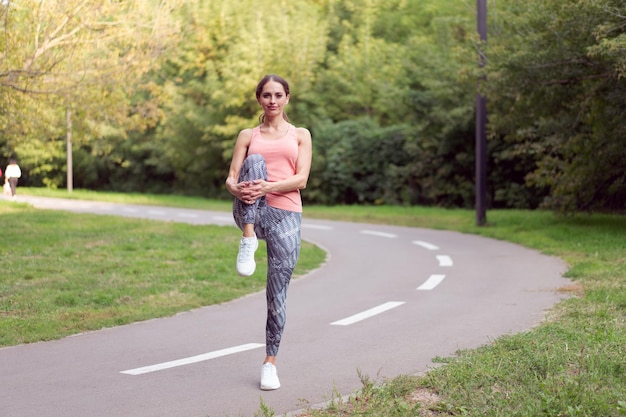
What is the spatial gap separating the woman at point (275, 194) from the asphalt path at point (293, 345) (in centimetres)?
52

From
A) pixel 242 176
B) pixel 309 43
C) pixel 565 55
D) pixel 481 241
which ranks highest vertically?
pixel 309 43

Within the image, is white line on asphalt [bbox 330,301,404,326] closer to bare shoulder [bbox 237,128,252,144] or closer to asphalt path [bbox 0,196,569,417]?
asphalt path [bbox 0,196,569,417]

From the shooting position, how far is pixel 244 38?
3859 centimetres

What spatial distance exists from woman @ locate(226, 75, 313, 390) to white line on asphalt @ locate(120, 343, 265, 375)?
1.04 metres

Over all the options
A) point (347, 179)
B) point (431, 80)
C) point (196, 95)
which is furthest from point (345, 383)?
point (196, 95)

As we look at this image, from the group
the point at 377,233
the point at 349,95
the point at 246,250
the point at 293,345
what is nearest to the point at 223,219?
the point at 377,233

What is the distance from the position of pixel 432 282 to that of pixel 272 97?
652cm

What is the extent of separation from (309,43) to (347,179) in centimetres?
778

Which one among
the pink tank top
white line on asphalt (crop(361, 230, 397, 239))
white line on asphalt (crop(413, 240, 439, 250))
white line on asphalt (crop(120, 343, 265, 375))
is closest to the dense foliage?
white line on asphalt (crop(361, 230, 397, 239))

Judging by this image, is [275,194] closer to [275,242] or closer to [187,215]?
[275,242]

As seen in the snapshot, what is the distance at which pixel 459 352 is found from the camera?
274 inches

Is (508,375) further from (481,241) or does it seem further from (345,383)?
(481,241)

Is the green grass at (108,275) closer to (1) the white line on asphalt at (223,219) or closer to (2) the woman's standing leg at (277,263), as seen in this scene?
(2) the woman's standing leg at (277,263)

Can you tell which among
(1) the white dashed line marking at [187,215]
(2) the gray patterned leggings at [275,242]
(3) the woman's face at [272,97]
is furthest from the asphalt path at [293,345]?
(1) the white dashed line marking at [187,215]
